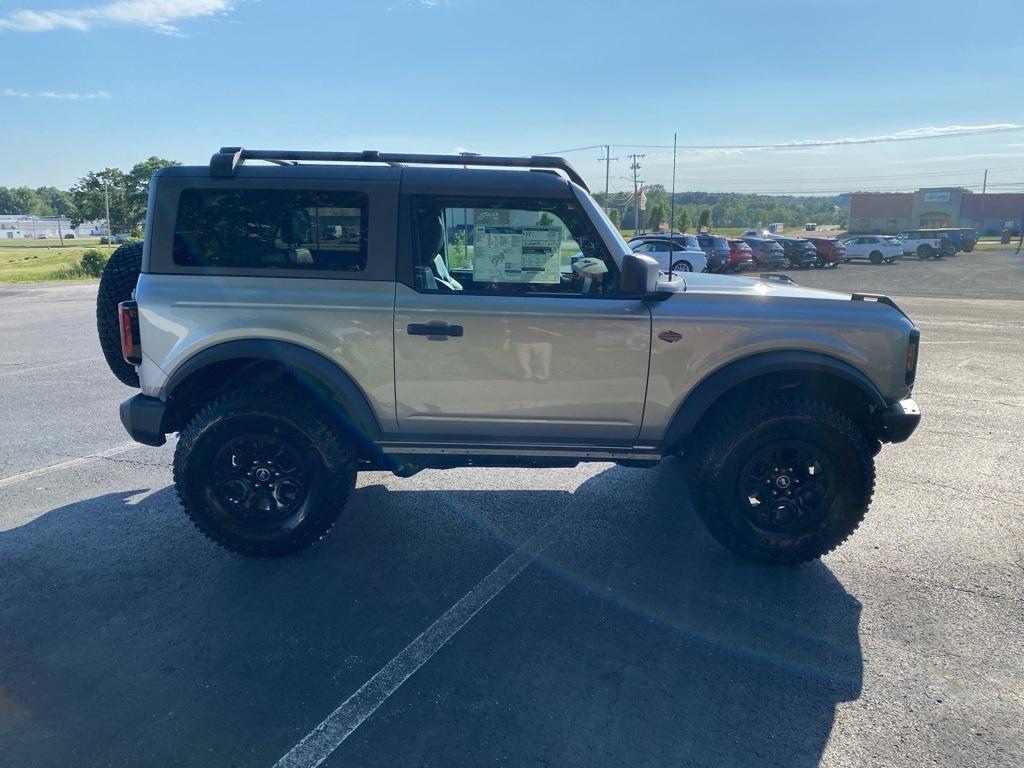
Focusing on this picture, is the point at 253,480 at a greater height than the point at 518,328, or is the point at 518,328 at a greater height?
the point at 518,328

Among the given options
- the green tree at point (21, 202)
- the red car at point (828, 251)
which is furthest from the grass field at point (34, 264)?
the green tree at point (21, 202)

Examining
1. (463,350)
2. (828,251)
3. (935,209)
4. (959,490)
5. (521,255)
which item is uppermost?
(935,209)

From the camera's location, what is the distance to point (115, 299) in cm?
439

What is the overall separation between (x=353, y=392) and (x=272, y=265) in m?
0.82

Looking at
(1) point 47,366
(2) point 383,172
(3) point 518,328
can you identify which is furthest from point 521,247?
(1) point 47,366

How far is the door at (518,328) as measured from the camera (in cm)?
383

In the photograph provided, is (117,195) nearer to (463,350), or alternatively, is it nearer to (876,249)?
(876,249)

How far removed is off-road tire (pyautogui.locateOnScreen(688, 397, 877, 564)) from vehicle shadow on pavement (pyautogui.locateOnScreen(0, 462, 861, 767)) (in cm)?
19

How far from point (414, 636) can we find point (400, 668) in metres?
0.26

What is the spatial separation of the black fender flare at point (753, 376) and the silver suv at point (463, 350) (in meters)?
0.01

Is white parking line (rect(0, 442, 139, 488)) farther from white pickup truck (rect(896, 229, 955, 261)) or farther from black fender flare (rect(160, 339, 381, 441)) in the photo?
white pickup truck (rect(896, 229, 955, 261))

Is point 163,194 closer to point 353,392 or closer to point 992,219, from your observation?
point 353,392

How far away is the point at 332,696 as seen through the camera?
9.41 ft

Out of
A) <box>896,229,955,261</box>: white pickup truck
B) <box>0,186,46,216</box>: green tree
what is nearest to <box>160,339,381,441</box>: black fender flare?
<box>896,229,955,261</box>: white pickup truck
